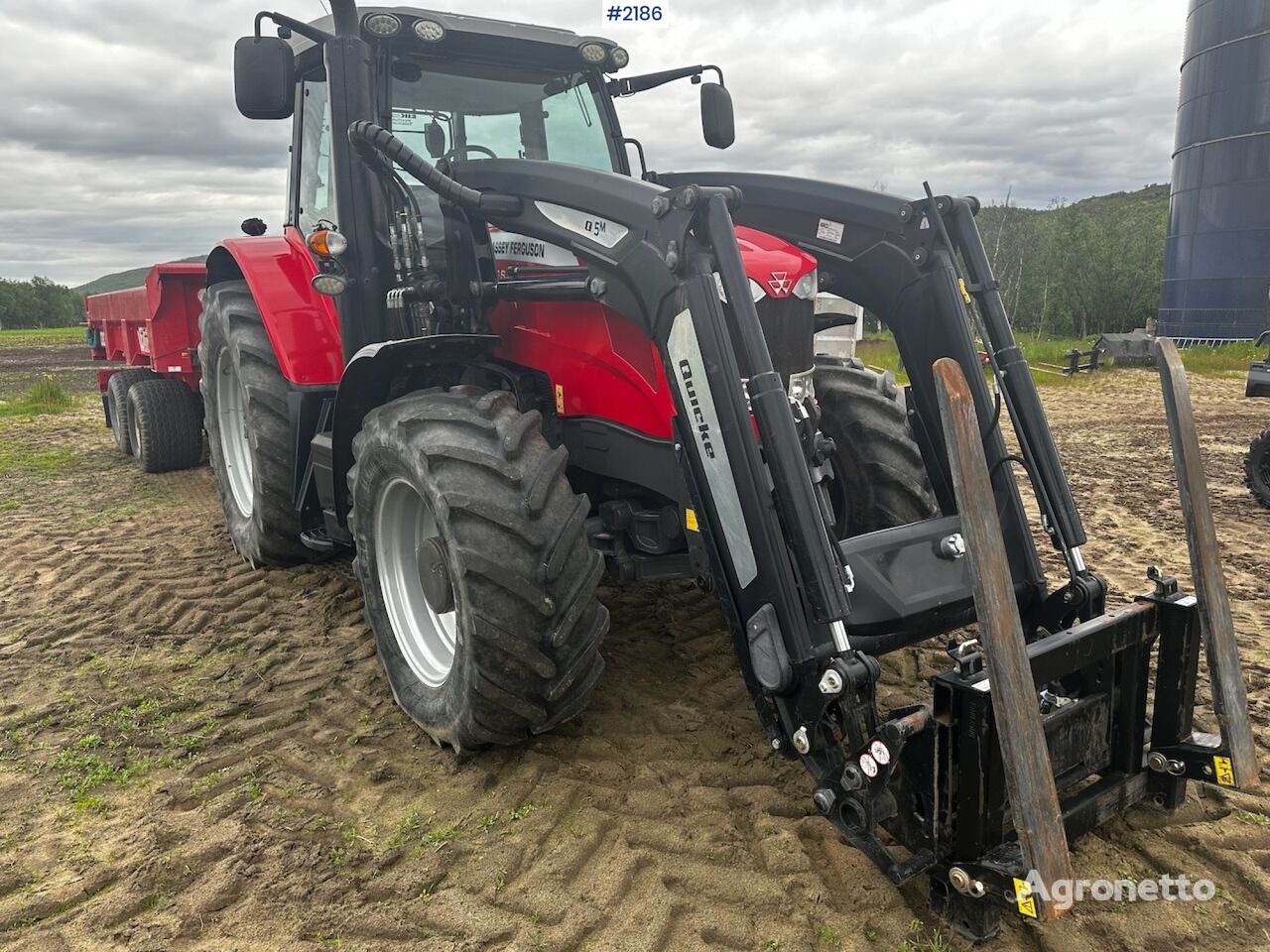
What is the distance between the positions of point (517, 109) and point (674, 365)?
6.65 feet

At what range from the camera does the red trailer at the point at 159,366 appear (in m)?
7.29

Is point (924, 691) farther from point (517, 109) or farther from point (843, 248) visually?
point (517, 109)

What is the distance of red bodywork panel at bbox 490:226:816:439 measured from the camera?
121 inches

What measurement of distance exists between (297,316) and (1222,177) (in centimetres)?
2633

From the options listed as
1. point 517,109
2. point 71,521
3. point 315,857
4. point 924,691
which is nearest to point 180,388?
point 71,521

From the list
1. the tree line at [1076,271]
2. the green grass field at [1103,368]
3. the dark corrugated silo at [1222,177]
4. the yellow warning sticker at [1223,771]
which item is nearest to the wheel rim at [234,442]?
the yellow warning sticker at [1223,771]

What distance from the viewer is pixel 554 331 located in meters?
3.42

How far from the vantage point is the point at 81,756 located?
3.25 metres

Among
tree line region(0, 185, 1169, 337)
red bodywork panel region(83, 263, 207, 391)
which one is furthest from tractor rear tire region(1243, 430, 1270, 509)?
tree line region(0, 185, 1169, 337)

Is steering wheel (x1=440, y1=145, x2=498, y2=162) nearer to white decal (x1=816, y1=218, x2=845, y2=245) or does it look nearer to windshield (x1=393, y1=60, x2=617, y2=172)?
windshield (x1=393, y1=60, x2=617, y2=172)

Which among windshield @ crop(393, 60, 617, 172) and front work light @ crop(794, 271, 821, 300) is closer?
front work light @ crop(794, 271, 821, 300)

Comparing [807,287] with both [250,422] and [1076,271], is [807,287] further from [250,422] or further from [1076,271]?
[1076,271]

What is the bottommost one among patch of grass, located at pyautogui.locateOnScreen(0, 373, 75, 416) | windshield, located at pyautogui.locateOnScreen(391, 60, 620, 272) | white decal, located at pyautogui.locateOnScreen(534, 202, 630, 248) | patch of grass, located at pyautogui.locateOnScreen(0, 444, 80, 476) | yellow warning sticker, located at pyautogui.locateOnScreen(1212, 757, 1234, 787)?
yellow warning sticker, located at pyautogui.locateOnScreen(1212, 757, 1234, 787)

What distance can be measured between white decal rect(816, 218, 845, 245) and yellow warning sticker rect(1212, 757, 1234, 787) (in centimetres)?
214
